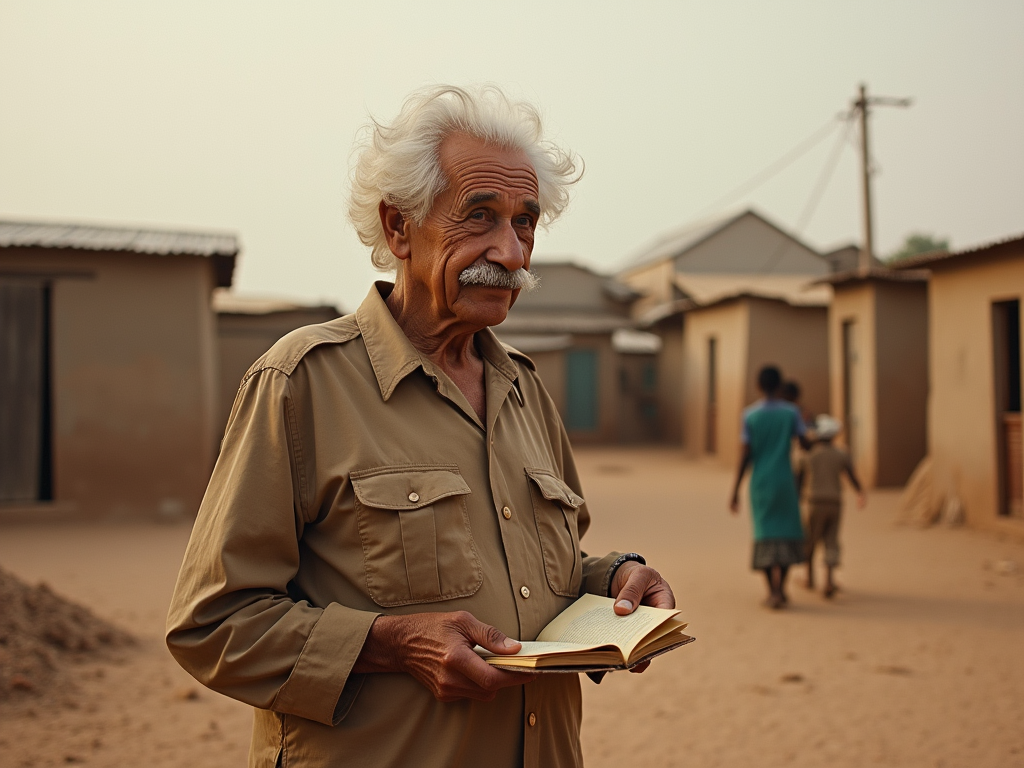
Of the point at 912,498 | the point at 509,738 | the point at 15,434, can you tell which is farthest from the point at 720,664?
the point at 15,434

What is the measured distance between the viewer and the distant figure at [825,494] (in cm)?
715

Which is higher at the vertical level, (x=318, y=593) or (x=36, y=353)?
(x=36, y=353)

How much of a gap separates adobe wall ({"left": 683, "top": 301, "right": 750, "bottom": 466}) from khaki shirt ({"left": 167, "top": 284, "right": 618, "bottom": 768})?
15249 mm

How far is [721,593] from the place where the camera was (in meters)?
7.40

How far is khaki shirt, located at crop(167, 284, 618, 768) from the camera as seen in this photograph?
1572 millimetres

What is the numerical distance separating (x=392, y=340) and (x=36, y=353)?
1028cm

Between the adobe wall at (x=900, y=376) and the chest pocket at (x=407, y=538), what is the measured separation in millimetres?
12461

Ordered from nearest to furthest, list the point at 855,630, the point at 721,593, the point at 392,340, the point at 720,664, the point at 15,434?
the point at 392,340
the point at 720,664
the point at 855,630
the point at 721,593
the point at 15,434

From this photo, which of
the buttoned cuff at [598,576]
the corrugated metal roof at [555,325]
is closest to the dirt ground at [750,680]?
the buttoned cuff at [598,576]

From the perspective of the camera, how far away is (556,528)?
77.0 inches

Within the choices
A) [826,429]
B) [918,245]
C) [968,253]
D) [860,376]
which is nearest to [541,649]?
[826,429]

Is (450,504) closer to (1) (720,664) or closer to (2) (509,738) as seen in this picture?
(2) (509,738)

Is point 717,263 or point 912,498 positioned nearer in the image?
point 912,498

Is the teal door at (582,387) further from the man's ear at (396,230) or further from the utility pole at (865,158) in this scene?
the man's ear at (396,230)
